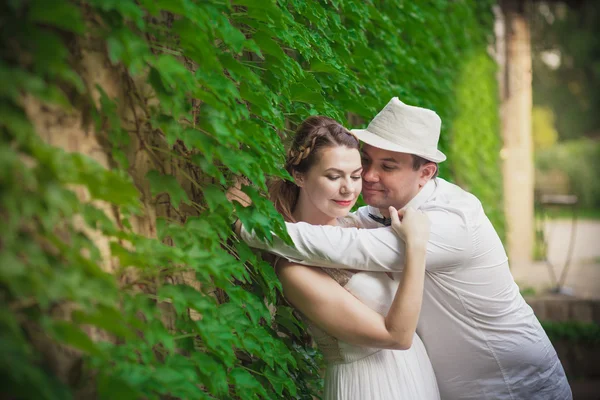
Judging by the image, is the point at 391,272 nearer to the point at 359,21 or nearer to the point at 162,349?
the point at 162,349

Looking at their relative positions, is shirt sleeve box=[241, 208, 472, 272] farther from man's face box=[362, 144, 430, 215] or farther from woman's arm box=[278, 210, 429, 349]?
man's face box=[362, 144, 430, 215]

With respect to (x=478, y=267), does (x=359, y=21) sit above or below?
above

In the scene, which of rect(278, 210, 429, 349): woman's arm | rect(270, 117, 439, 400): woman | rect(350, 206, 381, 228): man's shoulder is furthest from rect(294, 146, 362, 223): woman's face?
rect(350, 206, 381, 228): man's shoulder

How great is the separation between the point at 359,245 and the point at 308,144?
0.44 metres

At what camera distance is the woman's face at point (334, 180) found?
8.40ft

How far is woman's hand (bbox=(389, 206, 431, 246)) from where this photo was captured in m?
2.44

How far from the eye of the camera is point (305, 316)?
258 centimetres

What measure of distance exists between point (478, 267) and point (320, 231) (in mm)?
793

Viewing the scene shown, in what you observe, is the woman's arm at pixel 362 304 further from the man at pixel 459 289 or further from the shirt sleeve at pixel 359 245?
the man at pixel 459 289

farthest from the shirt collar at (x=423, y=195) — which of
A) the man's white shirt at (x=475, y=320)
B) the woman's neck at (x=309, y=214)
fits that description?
the woman's neck at (x=309, y=214)

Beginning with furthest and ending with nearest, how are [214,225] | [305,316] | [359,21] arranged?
[359,21], [305,316], [214,225]

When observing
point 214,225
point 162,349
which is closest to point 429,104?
point 214,225

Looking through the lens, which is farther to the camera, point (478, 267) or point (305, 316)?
point (478, 267)

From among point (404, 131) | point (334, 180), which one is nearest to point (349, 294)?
point (334, 180)
